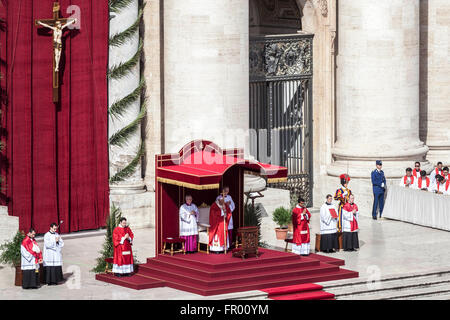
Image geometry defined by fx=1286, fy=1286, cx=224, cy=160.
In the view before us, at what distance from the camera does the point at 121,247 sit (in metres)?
28.1

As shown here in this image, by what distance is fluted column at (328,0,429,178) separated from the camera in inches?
1500

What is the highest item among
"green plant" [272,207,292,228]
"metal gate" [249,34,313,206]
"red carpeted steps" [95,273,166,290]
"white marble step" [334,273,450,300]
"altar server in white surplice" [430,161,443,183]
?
"metal gate" [249,34,313,206]

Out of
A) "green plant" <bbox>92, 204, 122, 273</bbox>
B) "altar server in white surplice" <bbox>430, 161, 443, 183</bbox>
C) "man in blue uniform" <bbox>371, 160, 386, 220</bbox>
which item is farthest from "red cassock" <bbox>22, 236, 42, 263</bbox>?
"altar server in white surplice" <bbox>430, 161, 443, 183</bbox>

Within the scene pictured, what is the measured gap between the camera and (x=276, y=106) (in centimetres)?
3897

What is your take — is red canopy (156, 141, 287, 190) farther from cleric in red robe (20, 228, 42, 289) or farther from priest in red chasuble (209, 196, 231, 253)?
cleric in red robe (20, 228, 42, 289)

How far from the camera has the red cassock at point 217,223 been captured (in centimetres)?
2928

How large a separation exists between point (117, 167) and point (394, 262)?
27.4ft

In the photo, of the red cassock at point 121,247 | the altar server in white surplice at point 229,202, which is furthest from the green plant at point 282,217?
the red cassock at point 121,247

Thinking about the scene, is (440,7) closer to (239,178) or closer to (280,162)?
(280,162)

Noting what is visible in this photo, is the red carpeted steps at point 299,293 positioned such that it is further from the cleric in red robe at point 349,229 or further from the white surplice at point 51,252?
the white surplice at point 51,252

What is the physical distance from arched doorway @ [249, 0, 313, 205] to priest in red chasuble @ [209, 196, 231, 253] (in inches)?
350

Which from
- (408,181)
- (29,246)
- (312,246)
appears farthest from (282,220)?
(29,246)

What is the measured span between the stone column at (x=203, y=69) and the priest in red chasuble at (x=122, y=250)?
268 inches

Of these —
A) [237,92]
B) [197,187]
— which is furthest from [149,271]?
[237,92]
